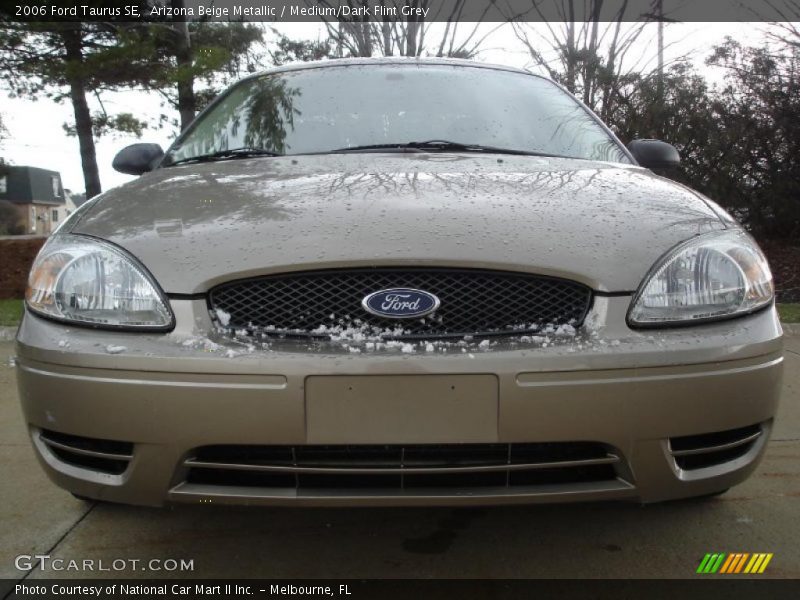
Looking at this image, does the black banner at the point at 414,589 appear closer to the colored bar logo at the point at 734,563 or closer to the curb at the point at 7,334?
the colored bar logo at the point at 734,563

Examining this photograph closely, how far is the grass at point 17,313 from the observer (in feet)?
17.0

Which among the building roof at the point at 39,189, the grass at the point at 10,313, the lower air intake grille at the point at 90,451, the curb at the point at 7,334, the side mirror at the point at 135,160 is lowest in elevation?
the building roof at the point at 39,189

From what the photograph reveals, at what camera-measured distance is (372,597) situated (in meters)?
1.66

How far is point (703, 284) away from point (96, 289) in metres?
1.44

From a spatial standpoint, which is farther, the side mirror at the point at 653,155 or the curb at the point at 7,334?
the curb at the point at 7,334

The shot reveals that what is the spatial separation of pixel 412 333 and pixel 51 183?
6247cm

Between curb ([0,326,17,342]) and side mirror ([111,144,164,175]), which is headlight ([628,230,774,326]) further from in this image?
curb ([0,326,17,342])

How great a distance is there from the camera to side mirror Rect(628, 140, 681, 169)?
266cm

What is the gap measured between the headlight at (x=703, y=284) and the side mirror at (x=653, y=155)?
42.8 inches

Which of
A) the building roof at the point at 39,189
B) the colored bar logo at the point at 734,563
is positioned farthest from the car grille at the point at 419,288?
the building roof at the point at 39,189

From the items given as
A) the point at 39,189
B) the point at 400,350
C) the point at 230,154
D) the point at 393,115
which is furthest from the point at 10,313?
the point at 39,189

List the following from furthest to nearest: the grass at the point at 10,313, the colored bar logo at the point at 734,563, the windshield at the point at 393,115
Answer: the grass at the point at 10,313 < the windshield at the point at 393,115 < the colored bar logo at the point at 734,563

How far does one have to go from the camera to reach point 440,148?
2.34 meters

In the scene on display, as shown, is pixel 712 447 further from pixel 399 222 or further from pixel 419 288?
pixel 399 222
